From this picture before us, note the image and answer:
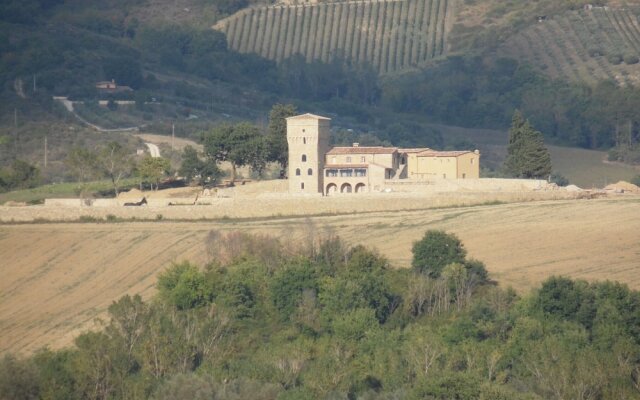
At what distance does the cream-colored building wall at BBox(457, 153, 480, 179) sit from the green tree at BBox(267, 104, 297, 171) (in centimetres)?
920

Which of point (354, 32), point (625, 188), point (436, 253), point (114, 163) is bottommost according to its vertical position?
point (436, 253)

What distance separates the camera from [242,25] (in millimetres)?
175375

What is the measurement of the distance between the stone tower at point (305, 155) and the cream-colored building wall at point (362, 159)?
0.63m

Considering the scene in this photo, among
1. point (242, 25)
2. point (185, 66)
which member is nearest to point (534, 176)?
point (185, 66)

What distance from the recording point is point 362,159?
8375 cm

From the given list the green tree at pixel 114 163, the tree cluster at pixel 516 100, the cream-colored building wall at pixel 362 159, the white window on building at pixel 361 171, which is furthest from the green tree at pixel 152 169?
the tree cluster at pixel 516 100

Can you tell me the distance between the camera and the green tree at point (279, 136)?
289ft

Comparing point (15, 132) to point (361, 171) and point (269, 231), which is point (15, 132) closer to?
point (361, 171)

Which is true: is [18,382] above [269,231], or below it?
below

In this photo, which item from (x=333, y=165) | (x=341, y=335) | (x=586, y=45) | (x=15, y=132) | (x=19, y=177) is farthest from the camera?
(x=586, y=45)

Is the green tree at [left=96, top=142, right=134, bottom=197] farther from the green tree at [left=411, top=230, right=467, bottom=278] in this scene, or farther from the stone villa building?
the green tree at [left=411, top=230, right=467, bottom=278]

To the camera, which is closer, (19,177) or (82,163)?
(82,163)

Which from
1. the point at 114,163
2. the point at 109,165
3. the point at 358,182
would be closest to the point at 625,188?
the point at 358,182

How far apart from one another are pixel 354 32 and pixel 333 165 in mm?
87534
